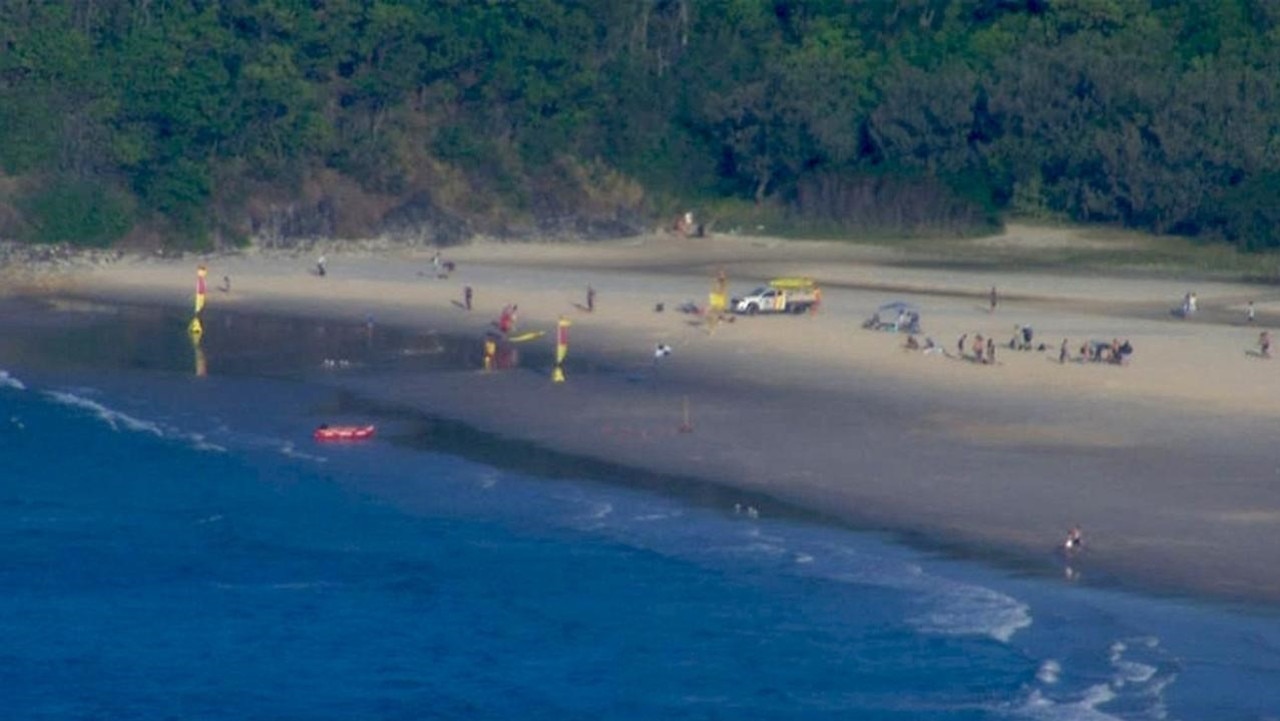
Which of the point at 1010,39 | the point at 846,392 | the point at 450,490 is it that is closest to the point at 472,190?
the point at 1010,39

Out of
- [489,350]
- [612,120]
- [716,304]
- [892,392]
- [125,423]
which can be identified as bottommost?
[125,423]

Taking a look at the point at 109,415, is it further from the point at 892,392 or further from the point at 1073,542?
the point at 1073,542

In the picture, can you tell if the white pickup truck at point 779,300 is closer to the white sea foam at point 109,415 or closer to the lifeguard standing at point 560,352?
the lifeguard standing at point 560,352

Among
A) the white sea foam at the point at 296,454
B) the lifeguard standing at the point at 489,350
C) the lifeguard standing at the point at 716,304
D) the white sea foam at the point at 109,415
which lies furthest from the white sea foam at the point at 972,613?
the lifeguard standing at the point at 716,304

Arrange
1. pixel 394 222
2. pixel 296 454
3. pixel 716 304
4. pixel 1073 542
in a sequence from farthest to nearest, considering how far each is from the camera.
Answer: pixel 394 222 < pixel 716 304 < pixel 296 454 < pixel 1073 542

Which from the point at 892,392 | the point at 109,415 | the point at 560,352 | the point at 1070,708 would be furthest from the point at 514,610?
the point at 560,352

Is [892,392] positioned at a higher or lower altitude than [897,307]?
lower

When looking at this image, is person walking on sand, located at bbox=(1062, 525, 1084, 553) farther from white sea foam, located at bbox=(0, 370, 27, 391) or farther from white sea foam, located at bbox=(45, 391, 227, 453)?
white sea foam, located at bbox=(0, 370, 27, 391)
